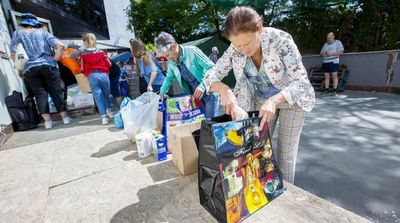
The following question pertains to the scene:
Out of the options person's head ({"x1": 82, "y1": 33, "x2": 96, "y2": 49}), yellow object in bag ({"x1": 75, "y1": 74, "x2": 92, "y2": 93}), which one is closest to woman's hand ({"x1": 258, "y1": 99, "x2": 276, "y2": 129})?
person's head ({"x1": 82, "y1": 33, "x2": 96, "y2": 49})

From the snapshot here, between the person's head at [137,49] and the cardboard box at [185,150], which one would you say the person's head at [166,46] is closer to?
the cardboard box at [185,150]

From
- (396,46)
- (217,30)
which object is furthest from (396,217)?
(217,30)

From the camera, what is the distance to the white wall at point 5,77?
3.46m

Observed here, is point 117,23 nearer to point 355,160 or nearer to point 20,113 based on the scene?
point 20,113

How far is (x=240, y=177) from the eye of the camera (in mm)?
1101

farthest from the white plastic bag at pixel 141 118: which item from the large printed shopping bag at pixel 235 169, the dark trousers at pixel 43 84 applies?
the dark trousers at pixel 43 84

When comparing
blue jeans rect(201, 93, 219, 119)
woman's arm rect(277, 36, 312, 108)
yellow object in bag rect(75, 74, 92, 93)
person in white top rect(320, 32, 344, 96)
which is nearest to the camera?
woman's arm rect(277, 36, 312, 108)

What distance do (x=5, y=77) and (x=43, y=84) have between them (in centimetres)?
89

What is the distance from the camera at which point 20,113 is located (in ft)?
12.1

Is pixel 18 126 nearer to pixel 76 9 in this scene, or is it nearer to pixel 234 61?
pixel 234 61

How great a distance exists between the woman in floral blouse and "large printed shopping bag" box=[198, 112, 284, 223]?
0.50 feet

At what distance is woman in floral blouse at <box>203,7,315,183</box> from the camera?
46.1 inches

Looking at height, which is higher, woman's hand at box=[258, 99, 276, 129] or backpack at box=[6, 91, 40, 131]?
woman's hand at box=[258, 99, 276, 129]

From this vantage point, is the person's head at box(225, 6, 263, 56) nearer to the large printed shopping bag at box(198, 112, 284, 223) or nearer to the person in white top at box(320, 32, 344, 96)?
the large printed shopping bag at box(198, 112, 284, 223)
